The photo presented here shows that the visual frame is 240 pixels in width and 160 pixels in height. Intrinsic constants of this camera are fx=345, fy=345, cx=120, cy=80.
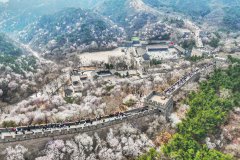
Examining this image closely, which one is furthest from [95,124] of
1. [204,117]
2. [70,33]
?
[70,33]

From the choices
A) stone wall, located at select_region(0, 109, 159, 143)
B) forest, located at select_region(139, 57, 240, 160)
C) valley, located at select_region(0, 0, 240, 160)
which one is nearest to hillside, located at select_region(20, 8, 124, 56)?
valley, located at select_region(0, 0, 240, 160)

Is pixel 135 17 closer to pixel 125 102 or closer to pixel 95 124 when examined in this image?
pixel 125 102

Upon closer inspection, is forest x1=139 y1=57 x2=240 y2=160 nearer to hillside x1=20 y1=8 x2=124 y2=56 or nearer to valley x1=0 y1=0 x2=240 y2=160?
valley x1=0 y1=0 x2=240 y2=160

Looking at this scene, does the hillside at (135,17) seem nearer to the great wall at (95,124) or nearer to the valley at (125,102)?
the valley at (125,102)

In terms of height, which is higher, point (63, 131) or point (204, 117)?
point (63, 131)

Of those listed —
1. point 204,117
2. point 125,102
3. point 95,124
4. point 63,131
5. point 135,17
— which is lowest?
point 135,17
